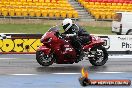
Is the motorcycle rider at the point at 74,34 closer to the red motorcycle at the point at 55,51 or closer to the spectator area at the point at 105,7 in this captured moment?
the red motorcycle at the point at 55,51

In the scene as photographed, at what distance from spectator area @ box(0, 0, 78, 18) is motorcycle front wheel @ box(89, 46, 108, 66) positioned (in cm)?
2308

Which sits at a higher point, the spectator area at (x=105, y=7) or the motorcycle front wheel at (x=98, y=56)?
the motorcycle front wheel at (x=98, y=56)

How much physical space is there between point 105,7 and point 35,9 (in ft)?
23.2

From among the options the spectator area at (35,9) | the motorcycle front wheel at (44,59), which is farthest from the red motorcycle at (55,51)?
the spectator area at (35,9)

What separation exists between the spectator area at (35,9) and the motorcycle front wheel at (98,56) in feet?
75.7

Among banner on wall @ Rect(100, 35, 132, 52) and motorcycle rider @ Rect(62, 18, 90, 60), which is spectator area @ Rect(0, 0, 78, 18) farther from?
motorcycle rider @ Rect(62, 18, 90, 60)

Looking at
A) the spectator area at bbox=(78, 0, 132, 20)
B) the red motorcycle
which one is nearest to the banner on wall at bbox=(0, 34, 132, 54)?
the red motorcycle

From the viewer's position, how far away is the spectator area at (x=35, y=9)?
3949cm

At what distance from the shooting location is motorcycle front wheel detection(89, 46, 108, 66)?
667 inches

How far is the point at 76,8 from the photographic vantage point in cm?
4353

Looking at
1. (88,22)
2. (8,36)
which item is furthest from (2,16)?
(8,36)

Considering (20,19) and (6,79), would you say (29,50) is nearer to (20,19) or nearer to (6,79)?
(6,79)

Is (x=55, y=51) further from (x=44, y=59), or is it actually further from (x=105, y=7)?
(x=105, y=7)

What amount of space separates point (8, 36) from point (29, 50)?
116cm
